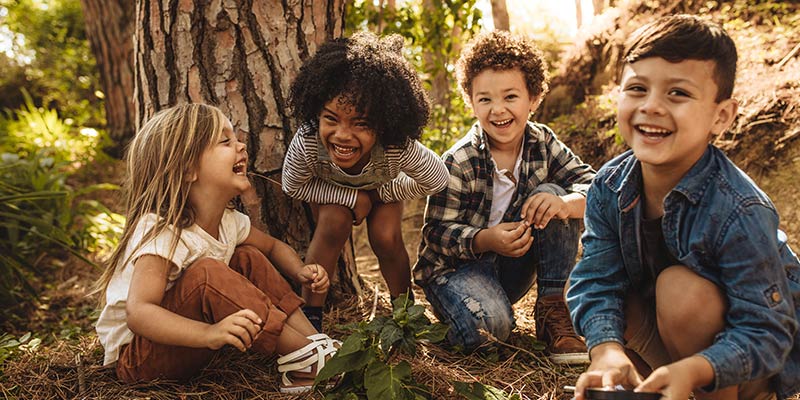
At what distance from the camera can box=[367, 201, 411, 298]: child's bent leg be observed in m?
2.71

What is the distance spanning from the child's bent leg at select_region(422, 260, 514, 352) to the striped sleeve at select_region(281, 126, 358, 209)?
0.51 metres

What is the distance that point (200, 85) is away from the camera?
2740 mm

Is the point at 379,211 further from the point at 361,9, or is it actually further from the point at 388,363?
the point at 361,9

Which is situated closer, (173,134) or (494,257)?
(173,134)

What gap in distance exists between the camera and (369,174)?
102 inches

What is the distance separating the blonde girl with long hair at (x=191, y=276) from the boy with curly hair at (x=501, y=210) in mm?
530

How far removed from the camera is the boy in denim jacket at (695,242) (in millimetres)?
1557

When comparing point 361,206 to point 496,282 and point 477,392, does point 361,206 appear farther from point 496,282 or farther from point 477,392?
point 477,392

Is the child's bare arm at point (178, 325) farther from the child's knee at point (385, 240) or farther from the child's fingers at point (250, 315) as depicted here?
the child's knee at point (385, 240)

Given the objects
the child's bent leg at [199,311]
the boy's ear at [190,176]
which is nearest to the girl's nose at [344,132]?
the boy's ear at [190,176]

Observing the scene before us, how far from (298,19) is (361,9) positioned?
1209 mm

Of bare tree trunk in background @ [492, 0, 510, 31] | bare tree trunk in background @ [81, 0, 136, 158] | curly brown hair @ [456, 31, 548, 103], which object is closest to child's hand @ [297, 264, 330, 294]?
curly brown hair @ [456, 31, 548, 103]

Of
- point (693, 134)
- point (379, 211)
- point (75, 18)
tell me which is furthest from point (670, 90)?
point (75, 18)

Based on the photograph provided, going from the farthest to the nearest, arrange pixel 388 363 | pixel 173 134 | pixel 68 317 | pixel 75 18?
1. pixel 75 18
2. pixel 68 317
3. pixel 173 134
4. pixel 388 363
